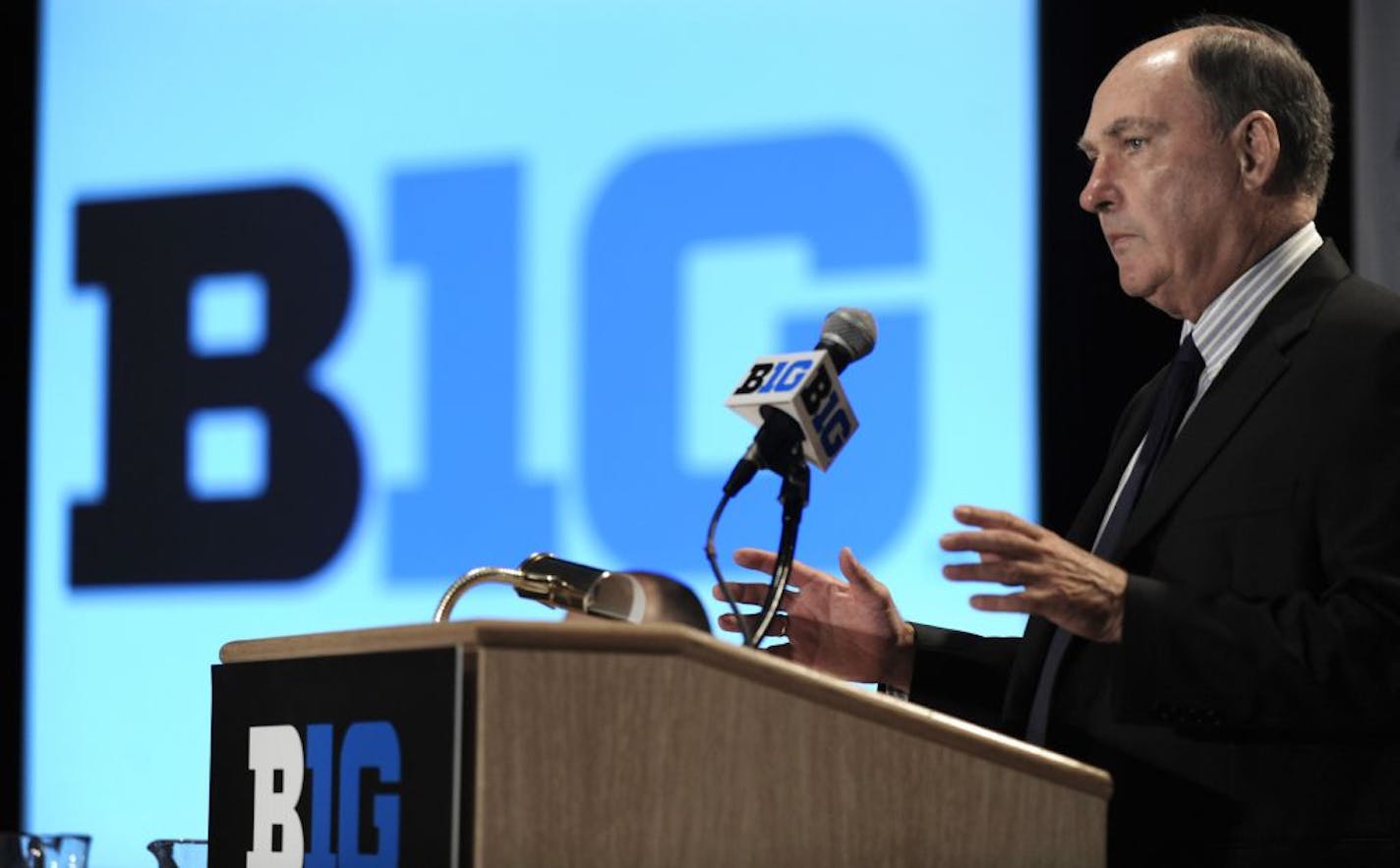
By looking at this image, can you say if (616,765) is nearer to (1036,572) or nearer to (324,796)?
(324,796)

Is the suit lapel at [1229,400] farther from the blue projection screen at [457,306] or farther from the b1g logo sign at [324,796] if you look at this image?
the blue projection screen at [457,306]

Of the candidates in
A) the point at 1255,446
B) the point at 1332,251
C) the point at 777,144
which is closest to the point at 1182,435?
the point at 1255,446

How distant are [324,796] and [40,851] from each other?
87cm

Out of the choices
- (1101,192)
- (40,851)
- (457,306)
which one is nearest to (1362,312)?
(1101,192)

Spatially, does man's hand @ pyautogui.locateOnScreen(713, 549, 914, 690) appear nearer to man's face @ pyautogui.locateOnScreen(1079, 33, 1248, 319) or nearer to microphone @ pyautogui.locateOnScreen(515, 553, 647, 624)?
microphone @ pyautogui.locateOnScreen(515, 553, 647, 624)

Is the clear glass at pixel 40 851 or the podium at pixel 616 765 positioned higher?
the podium at pixel 616 765

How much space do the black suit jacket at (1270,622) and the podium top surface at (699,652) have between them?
0.61 feet

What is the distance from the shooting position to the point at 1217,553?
1.91 meters

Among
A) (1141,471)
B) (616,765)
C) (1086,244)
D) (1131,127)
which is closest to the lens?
(616,765)

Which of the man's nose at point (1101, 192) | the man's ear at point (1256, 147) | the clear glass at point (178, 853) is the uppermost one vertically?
the man's ear at point (1256, 147)

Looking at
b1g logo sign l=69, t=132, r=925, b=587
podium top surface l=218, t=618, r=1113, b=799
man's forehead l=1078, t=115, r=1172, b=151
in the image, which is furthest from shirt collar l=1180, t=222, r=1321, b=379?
b1g logo sign l=69, t=132, r=925, b=587

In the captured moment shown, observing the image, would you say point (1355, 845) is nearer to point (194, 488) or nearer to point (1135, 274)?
point (1135, 274)

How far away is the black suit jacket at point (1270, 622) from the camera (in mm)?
1742

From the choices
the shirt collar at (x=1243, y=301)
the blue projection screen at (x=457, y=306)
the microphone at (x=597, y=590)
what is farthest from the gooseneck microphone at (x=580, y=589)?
the blue projection screen at (x=457, y=306)
